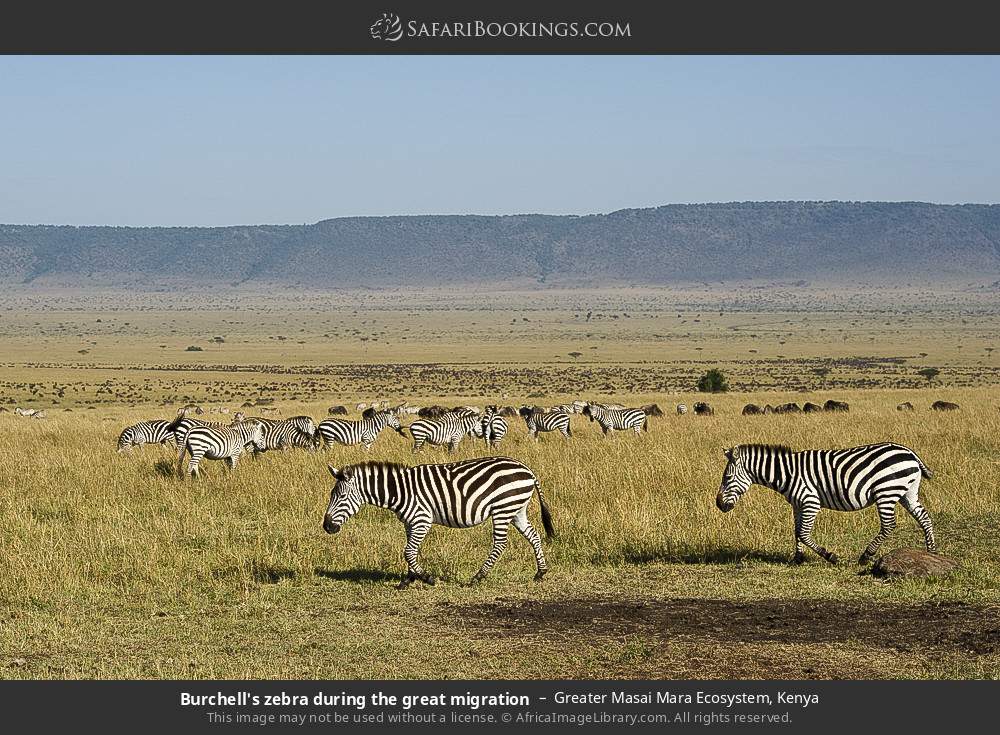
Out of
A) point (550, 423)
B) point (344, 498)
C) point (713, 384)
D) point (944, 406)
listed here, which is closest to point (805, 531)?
point (344, 498)

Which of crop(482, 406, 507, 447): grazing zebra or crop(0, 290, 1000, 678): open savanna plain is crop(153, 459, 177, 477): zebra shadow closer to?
crop(0, 290, 1000, 678): open savanna plain

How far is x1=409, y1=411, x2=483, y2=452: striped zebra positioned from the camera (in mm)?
23641

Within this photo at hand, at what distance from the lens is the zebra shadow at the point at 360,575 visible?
13375 mm

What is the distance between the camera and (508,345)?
115 meters

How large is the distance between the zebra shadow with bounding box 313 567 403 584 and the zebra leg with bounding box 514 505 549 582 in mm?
1408

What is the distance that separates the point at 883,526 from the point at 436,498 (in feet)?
15.4

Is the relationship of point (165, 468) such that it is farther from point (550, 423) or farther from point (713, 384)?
point (713, 384)

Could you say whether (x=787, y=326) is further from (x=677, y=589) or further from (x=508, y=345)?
(x=677, y=589)

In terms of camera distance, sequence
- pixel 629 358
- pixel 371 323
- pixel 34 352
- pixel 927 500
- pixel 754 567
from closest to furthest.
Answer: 1. pixel 754 567
2. pixel 927 500
3. pixel 629 358
4. pixel 34 352
5. pixel 371 323

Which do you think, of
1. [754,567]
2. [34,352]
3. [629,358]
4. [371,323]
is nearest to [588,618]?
[754,567]

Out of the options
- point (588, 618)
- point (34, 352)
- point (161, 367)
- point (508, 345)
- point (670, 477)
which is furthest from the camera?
point (508, 345)

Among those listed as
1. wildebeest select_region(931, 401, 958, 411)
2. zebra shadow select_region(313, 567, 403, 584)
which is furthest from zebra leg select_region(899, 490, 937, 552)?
wildebeest select_region(931, 401, 958, 411)

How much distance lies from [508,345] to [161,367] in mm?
41352

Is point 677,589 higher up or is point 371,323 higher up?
point 371,323
